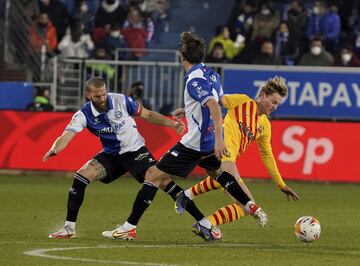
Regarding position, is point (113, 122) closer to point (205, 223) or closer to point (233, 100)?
point (233, 100)

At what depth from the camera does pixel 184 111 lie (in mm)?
12930

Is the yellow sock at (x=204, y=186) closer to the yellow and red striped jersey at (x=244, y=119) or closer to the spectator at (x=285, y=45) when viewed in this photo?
the yellow and red striped jersey at (x=244, y=119)

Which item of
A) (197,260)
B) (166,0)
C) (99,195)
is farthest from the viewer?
(166,0)

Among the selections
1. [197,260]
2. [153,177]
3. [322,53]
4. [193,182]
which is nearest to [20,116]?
[193,182]

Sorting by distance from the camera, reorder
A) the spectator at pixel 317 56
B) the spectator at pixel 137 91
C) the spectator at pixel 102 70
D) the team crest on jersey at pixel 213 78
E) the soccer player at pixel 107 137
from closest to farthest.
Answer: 1. the team crest on jersey at pixel 213 78
2. the soccer player at pixel 107 137
3. the spectator at pixel 137 91
4. the spectator at pixel 102 70
5. the spectator at pixel 317 56

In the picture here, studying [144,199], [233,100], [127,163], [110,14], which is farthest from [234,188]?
[110,14]

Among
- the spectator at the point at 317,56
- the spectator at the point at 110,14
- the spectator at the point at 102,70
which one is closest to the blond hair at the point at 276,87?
the spectator at the point at 102,70

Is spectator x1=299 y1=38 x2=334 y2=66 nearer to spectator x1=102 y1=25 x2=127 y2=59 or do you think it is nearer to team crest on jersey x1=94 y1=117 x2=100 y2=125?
spectator x1=102 y1=25 x2=127 y2=59

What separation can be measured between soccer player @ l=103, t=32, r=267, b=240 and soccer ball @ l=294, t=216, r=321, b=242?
50 cm

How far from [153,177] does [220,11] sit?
18208mm

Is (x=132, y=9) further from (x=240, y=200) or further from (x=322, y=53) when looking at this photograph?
(x=240, y=200)

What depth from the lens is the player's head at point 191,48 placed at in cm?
1251

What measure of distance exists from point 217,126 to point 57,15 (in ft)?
56.0

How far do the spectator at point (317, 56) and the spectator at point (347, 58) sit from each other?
12.7 inches
